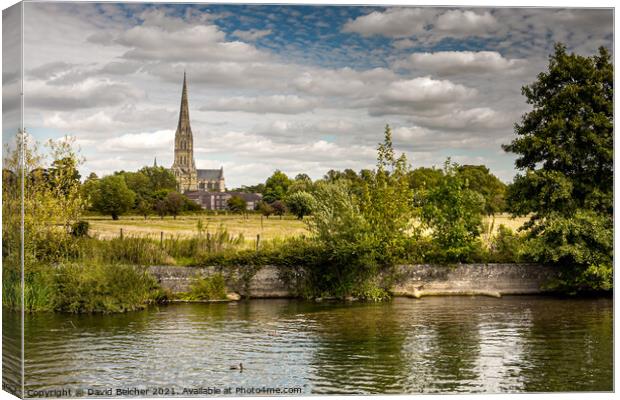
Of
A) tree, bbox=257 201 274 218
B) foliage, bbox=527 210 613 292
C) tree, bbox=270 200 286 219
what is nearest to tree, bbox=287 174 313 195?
tree, bbox=270 200 286 219

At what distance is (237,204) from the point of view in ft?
79.9

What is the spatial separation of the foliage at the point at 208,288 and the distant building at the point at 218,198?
249cm

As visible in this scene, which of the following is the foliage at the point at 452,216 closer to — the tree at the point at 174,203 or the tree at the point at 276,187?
the tree at the point at 276,187

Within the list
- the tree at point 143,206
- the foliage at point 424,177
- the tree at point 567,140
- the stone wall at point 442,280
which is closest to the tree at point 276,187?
the stone wall at point 442,280

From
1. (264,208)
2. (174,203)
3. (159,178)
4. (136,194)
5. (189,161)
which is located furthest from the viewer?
(189,161)

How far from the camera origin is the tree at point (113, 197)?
23.1 metres

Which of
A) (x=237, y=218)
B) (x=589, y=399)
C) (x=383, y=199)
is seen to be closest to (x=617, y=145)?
(x=589, y=399)

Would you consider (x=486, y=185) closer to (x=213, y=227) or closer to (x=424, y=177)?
(x=424, y=177)

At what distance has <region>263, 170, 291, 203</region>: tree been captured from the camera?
2112 cm

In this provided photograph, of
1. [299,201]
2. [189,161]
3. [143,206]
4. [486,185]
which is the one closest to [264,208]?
[299,201]

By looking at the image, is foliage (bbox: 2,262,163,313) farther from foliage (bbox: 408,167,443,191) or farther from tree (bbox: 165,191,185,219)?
foliage (bbox: 408,167,443,191)

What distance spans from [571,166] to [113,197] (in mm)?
13521

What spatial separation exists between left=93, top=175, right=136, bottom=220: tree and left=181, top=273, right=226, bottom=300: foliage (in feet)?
13.0

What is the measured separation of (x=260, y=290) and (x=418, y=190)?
18.4 feet
